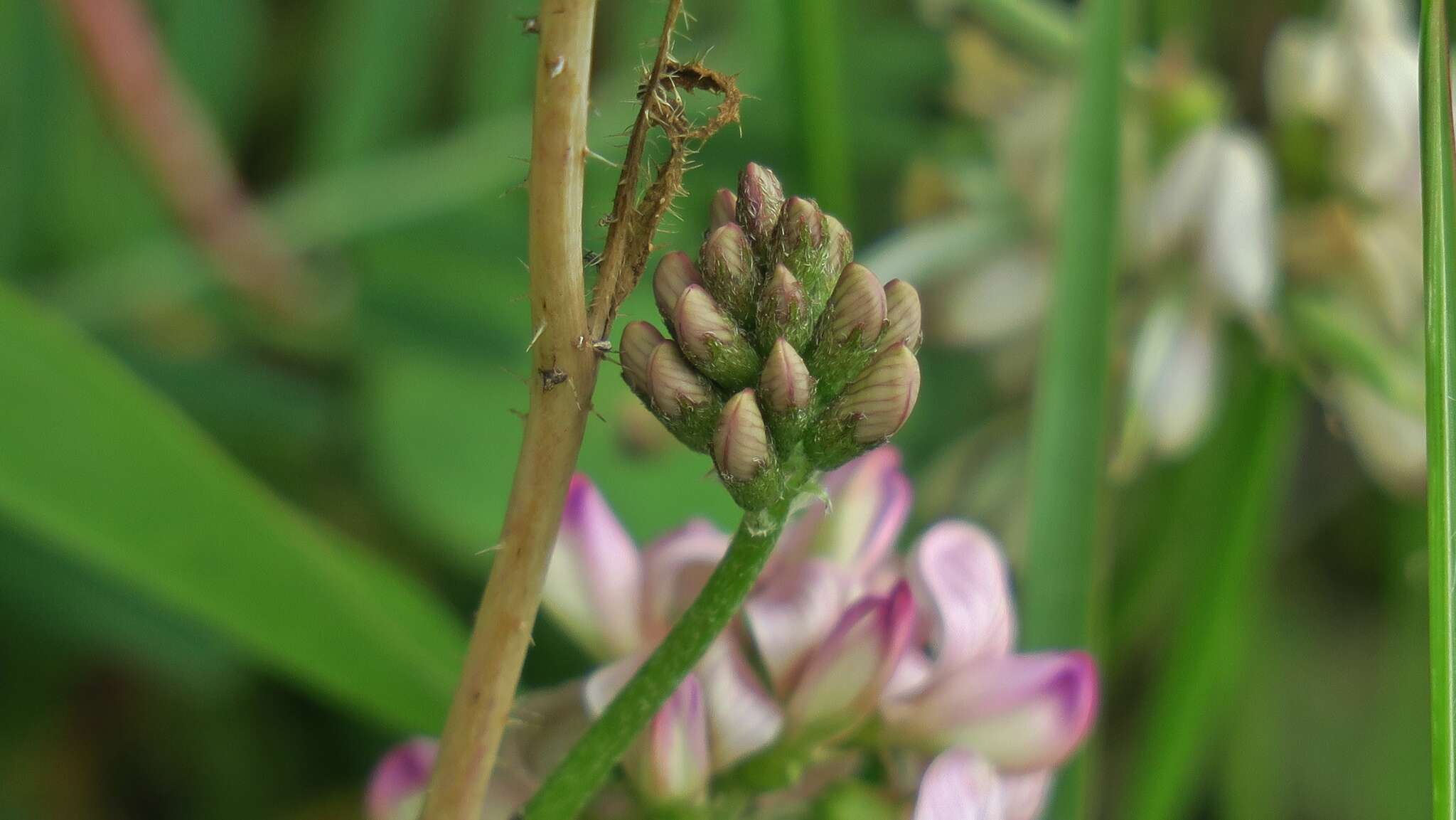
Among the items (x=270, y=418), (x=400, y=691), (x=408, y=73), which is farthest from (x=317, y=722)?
(x=408, y=73)

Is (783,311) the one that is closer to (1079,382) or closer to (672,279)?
(672,279)

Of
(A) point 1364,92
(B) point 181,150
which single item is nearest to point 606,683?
(A) point 1364,92

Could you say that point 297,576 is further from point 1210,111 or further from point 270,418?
point 1210,111

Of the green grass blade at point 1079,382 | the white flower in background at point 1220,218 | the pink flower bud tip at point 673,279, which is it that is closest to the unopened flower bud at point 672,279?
the pink flower bud tip at point 673,279

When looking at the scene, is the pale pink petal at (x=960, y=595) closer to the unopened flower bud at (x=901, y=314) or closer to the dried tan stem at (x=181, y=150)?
the unopened flower bud at (x=901, y=314)

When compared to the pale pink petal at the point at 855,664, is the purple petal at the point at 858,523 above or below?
above
